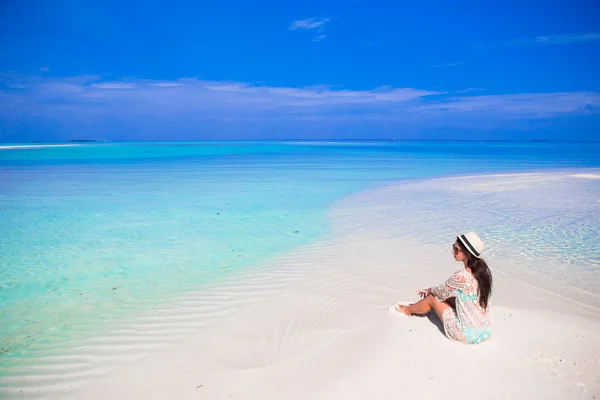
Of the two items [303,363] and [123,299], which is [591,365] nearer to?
[303,363]

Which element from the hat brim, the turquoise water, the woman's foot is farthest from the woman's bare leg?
the turquoise water

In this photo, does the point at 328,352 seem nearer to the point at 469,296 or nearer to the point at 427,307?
the point at 427,307

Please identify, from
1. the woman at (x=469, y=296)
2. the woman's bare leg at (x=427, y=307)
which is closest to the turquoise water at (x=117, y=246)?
the woman's bare leg at (x=427, y=307)

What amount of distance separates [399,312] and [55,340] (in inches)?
161

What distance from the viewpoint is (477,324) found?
12.2 feet

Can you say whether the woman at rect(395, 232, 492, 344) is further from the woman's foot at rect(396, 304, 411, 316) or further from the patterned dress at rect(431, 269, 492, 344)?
the woman's foot at rect(396, 304, 411, 316)

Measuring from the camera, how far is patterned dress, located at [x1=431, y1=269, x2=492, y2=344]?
3.70 meters

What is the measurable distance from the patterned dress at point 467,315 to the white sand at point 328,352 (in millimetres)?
118

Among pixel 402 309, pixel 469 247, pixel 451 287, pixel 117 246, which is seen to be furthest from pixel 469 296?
pixel 117 246

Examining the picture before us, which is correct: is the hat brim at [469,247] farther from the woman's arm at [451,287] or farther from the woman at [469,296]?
the woman's arm at [451,287]

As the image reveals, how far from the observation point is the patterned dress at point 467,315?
3.70 metres

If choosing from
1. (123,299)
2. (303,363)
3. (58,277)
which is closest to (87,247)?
(58,277)

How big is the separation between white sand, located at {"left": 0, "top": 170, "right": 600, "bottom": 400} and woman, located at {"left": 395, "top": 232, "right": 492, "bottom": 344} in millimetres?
150

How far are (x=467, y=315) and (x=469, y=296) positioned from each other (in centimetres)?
21
